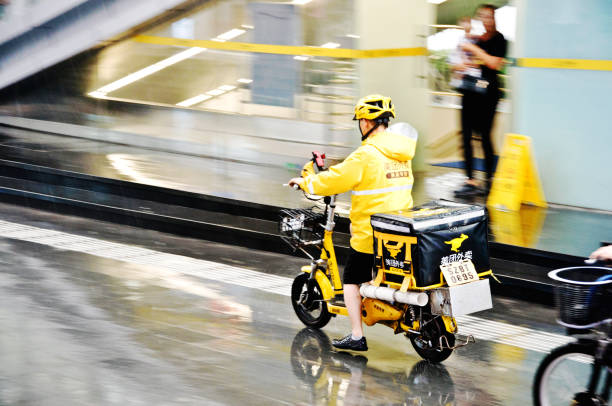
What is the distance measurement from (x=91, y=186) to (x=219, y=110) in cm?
228

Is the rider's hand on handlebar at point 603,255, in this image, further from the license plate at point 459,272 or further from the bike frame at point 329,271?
the bike frame at point 329,271

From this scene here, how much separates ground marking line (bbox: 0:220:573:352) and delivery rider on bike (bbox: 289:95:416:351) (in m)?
1.20

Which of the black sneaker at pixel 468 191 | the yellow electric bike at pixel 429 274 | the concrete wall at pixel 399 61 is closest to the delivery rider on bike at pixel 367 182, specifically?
the yellow electric bike at pixel 429 274

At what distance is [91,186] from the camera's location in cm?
1225

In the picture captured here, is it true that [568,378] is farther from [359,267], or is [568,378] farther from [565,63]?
[565,63]

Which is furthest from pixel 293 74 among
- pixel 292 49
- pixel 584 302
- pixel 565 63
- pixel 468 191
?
pixel 584 302

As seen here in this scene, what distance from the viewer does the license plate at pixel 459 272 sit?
5.84 metres

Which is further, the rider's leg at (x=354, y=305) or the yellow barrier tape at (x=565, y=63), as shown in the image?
the yellow barrier tape at (x=565, y=63)

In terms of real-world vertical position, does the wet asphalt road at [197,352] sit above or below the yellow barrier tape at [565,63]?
below

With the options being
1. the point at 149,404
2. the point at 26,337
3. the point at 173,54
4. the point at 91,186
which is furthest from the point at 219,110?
the point at 149,404

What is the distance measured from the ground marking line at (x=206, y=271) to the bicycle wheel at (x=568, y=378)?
1.66 metres

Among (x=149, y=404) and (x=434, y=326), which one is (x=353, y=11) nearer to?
(x=434, y=326)

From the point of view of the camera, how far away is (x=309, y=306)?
706cm

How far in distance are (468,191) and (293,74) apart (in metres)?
3.03
